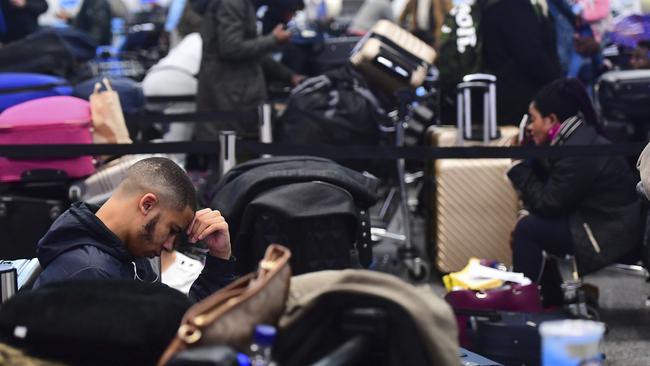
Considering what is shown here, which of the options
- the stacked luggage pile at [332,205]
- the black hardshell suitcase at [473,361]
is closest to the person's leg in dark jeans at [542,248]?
the stacked luggage pile at [332,205]

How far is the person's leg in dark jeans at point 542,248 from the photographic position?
190 inches

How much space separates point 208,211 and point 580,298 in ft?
7.29

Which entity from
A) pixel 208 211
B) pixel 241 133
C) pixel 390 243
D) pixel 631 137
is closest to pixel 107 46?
pixel 241 133

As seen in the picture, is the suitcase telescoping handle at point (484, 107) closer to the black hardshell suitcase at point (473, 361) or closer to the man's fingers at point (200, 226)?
the black hardshell suitcase at point (473, 361)

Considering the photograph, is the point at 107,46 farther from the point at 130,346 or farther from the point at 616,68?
the point at 130,346

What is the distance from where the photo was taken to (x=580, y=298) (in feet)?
15.1

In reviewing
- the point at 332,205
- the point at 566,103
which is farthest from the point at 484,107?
the point at 332,205

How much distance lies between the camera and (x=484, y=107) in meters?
5.65

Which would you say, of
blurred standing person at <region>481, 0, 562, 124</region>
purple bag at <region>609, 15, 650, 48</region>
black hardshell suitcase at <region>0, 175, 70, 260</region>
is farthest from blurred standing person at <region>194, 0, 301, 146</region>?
purple bag at <region>609, 15, 650, 48</region>

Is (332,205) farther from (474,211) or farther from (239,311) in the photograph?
(474,211)

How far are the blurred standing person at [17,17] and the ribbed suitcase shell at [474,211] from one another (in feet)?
13.1

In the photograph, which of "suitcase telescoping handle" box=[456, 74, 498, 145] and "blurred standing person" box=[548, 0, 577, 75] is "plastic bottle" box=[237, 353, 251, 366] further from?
"blurred standing person" box=[548, 0, 577, 75]

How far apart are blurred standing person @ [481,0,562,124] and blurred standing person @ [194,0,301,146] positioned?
1.39 metres

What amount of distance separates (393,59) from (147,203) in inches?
142
